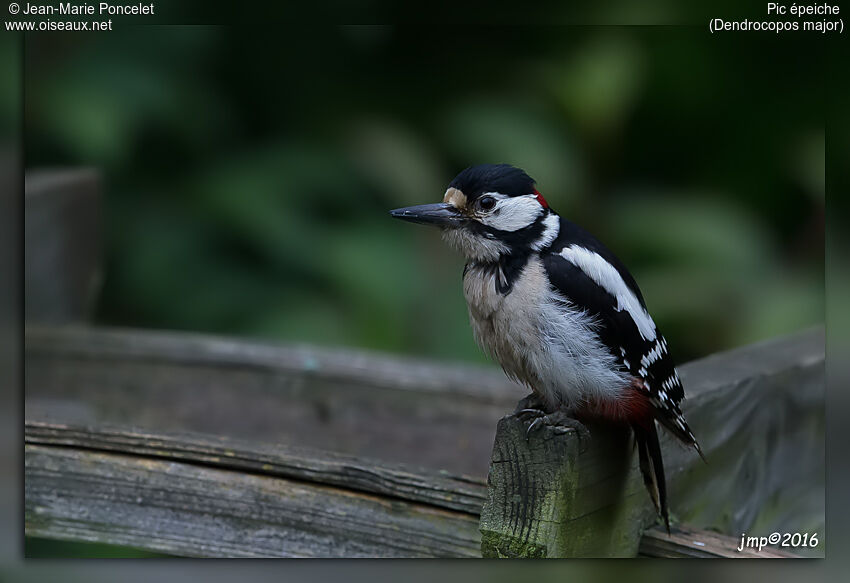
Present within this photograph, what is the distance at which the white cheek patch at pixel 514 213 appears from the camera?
198cm

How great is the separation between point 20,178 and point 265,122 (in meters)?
2.21

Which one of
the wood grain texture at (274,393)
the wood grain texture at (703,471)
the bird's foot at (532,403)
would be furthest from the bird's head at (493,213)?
the wood grain texture at (274,393)

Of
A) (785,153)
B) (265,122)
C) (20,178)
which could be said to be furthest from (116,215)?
(785,153)

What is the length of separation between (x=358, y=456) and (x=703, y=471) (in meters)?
0.69

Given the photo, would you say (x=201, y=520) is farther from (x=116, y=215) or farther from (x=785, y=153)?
(x=785, y=153)

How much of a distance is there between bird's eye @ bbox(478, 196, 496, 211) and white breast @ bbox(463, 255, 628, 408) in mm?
150

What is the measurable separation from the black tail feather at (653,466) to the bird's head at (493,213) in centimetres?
45

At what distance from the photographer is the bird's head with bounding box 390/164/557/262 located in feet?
6.50

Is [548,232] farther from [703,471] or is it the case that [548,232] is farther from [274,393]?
[274,393]

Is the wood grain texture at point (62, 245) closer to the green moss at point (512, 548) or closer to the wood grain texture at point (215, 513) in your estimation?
the wood grain texture at point (215, 513)

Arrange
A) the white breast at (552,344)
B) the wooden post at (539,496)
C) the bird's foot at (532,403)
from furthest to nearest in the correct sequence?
the bird's foot at (532,403) → the white breast at (552,344) → the wooden post at (539,496)

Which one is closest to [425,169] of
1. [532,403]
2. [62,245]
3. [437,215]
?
[62,245]

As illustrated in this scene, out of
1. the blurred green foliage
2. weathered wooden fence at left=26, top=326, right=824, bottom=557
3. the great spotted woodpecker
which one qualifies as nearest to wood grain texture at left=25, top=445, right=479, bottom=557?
weathered wooden fence at left=26, top=326, right=824, bottom=557

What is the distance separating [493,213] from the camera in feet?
6.54
